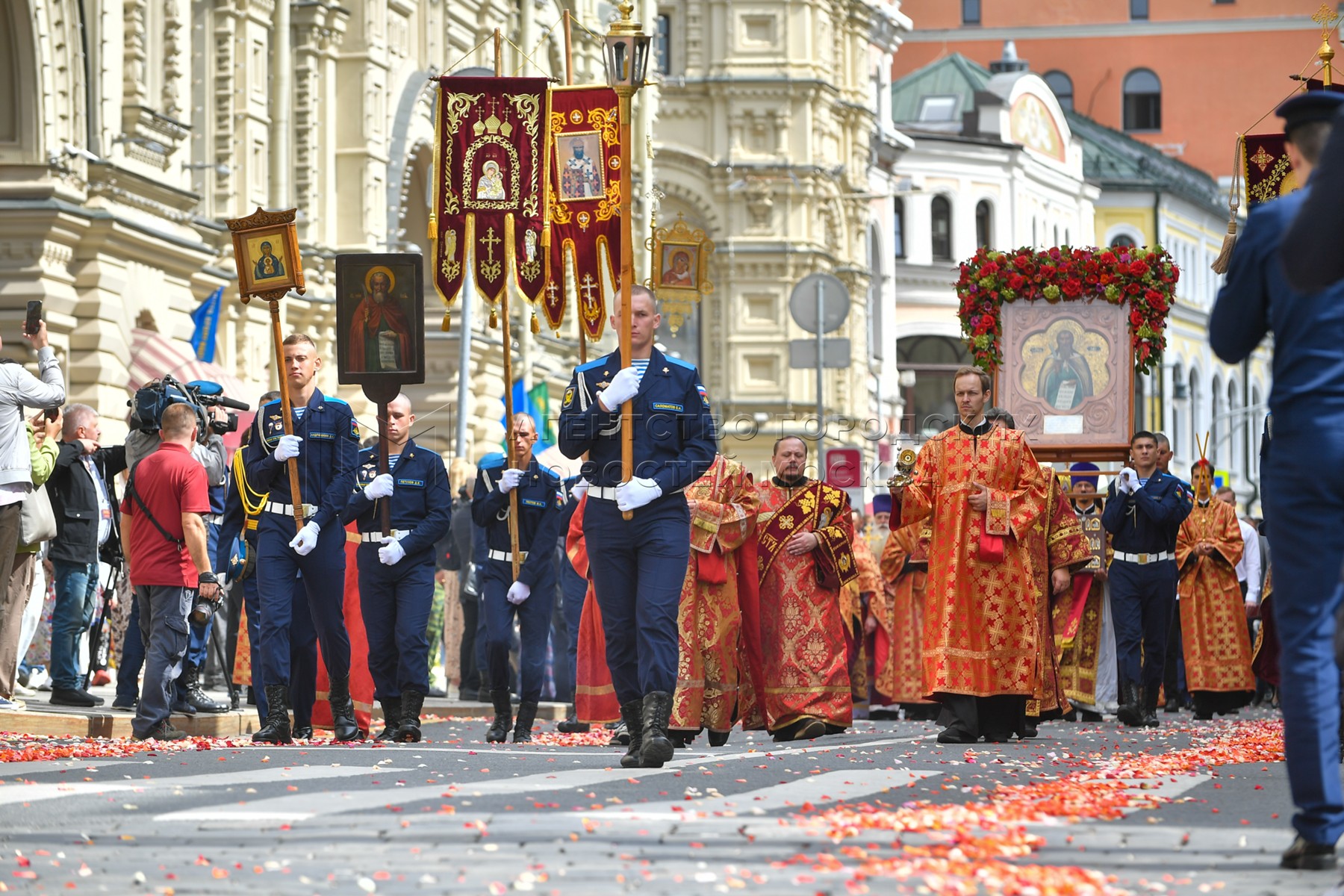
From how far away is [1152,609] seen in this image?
17.4 meters

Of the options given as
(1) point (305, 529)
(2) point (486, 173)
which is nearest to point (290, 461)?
(1) point (305, 529)

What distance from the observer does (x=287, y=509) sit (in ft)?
42.6

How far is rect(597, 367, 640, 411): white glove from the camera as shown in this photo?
36.2 feet

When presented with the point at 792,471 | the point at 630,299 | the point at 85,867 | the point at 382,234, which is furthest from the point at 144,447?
the point at 382,234

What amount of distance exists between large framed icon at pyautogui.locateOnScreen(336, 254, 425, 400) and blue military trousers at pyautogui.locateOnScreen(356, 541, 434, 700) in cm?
110

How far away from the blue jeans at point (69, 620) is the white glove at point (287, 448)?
9.49ft

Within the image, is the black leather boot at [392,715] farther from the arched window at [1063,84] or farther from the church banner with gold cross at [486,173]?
the arched window at [1063,84]

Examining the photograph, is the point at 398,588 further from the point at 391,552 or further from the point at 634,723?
the point at 634,723

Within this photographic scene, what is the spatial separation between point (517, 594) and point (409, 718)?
52.8 inches

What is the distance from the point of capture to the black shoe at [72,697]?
14984mm

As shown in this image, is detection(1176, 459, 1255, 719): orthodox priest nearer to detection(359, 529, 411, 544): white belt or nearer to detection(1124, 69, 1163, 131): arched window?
detection(359, 529, 411, 544): white belt

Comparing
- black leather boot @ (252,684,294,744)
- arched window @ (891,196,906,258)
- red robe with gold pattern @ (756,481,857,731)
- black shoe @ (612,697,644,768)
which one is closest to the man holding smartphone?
black leather boot @ (252,684,294,744)

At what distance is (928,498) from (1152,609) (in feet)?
13.3

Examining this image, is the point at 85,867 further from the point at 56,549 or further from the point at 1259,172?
the point at 1259,172
